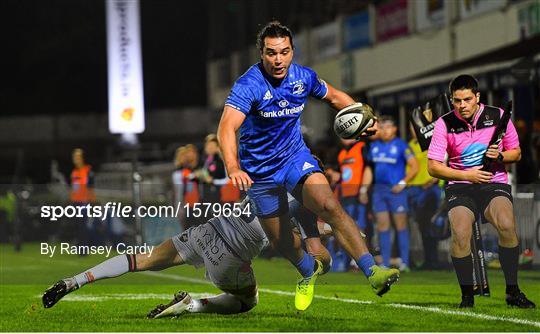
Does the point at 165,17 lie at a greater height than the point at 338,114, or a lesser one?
greater

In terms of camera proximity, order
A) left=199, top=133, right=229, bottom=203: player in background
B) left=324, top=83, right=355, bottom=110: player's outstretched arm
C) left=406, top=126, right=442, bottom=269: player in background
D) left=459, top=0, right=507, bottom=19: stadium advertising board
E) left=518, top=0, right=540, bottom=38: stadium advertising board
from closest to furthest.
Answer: left=324, top=83, right=355, bottom=110: player's outstretched arm
left=406, top=126, right=442, bottom=269: player in background
left=199, top=133, right=229, bottom=203: player in background
left=518, top=0, right=540, bottom=38: stadium advertising board
left=459, top=0, right=507, bottom=19: stadium advertising board

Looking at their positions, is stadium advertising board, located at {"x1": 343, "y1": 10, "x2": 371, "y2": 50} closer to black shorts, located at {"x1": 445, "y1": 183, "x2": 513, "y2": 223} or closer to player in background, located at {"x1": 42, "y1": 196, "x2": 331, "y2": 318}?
black shorts, located at {"x1": 445, "y1": 183, "x2": 513, "y2": 223}

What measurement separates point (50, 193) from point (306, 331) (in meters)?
4.08

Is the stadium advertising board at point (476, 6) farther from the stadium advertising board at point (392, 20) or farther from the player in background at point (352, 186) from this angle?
the player in background at point (352, 186)

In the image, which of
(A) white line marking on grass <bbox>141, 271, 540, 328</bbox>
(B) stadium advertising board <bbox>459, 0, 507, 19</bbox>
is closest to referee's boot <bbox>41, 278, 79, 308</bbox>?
(A) white line marking on grass <bbox>141, 271, 540, 328</bbox>

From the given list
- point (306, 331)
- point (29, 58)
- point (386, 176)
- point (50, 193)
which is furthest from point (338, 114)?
point (29, 58)

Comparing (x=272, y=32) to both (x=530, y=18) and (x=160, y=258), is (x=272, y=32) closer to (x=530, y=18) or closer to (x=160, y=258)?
(x=160, y=258)

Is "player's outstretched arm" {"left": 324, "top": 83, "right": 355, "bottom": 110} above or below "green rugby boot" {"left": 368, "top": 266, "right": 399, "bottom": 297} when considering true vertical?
above

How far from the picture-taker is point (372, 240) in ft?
38.2

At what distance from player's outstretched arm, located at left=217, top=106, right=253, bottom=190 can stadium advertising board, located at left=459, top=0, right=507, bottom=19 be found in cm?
1594

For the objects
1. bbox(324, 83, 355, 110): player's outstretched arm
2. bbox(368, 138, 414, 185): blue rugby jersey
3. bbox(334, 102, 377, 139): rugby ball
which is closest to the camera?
bbox(334, 102, 377, 139): rugby ball

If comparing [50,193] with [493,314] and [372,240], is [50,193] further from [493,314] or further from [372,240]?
[493,314]

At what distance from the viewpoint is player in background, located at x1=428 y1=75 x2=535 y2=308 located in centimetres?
1083

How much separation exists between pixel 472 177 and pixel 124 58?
17.3 meters
